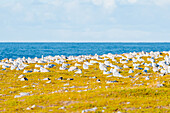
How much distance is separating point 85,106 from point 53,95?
4068 millimetres

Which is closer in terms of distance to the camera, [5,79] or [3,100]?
[3,100]

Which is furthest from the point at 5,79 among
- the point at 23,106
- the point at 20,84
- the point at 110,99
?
the point at 110,99

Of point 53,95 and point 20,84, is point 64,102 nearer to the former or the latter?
point 53,95

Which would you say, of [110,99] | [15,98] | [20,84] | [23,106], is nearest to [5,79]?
[20,84]

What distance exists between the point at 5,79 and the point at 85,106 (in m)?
16.5

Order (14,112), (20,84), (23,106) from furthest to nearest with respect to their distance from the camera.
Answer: (20,84) → (23,106) → (14,112)

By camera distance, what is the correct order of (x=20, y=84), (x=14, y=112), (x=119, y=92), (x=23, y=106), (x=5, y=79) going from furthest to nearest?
1. (x=5, y=79)
2. (x=20, y=84)
3. (x=119, y=92)
4. (x=23, y=106)
5. (x=14, y=112)

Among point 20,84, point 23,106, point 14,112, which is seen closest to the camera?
point 14,112

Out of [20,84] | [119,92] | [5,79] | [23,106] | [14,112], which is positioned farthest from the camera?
[5,79]

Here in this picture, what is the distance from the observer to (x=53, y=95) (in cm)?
1909

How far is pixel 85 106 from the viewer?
1565 centimetres

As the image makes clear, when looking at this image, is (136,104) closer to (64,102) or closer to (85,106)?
(85,106)

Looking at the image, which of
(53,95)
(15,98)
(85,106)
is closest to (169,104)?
(85,106)

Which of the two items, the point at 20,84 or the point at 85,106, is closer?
the point at 85,106
